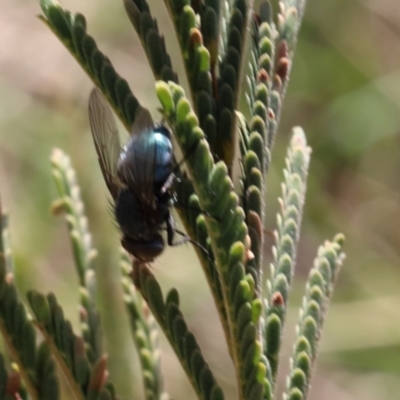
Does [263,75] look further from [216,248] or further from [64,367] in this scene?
[64,367]

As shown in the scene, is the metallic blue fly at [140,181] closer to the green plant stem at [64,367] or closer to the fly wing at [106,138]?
the fly wing at [106,138]

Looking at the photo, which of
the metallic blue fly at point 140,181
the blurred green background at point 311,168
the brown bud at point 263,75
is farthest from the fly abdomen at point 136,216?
the blurred green background at point 311,168

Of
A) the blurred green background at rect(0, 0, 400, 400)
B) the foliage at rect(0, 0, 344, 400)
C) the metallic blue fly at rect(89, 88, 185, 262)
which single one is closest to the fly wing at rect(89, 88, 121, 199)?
the metallic blue fly at rect(89, 88, 185, 262)

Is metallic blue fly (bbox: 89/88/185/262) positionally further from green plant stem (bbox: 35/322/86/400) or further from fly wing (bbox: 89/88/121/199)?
green plant stem (bbox: 35/322/86/400)

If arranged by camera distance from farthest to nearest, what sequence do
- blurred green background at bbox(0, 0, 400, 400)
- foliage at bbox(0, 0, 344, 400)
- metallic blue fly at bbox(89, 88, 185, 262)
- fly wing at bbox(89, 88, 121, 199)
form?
blurred green background at bbox(0, 0, 400, 400), fly wing at bbox(89, 88, 121, 199), metallic blue fly at bbox(89, 88, 185, 262), foliage at bbox(0, 0, 344, 400)

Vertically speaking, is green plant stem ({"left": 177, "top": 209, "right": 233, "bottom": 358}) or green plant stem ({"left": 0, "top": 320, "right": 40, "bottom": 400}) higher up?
green plant stem ({"left": 177, "top": 209, "right": 233, "bottom": 358})

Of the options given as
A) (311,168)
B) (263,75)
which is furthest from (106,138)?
(311,168)

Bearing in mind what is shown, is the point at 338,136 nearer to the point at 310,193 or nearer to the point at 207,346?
the point at 310,193
